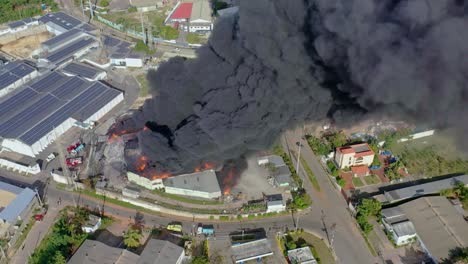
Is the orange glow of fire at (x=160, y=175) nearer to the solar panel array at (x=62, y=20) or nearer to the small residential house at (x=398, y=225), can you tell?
the small residential house at (x=398, y=225)

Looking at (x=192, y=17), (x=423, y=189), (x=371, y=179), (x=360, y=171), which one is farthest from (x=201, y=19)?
(x=423, y=189)

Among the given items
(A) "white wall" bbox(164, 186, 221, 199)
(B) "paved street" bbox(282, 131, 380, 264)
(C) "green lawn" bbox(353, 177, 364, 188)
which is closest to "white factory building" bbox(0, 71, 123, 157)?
(A) "white wall" bbox(164, 186, 221, 199)

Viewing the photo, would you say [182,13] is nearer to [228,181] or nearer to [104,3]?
[104,3]

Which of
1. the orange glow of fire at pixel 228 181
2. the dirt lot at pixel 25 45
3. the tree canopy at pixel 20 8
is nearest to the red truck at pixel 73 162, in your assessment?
the orange glow of fire at pixel 228 181

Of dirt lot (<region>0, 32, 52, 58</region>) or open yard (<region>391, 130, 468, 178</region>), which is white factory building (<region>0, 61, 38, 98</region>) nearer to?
dirt lot (<region>0, 32, 52, 58</region>)

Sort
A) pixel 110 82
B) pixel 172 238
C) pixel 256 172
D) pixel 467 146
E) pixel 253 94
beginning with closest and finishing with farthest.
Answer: pixel 467 146 → pixel 253 94 → pixel 172 238 → pixel 256 172 → pixel 110 82

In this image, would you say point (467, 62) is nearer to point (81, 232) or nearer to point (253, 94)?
point (253, 94)

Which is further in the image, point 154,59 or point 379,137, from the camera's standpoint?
point 154,59

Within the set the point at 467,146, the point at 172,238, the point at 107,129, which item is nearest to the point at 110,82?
the point at 107,129
